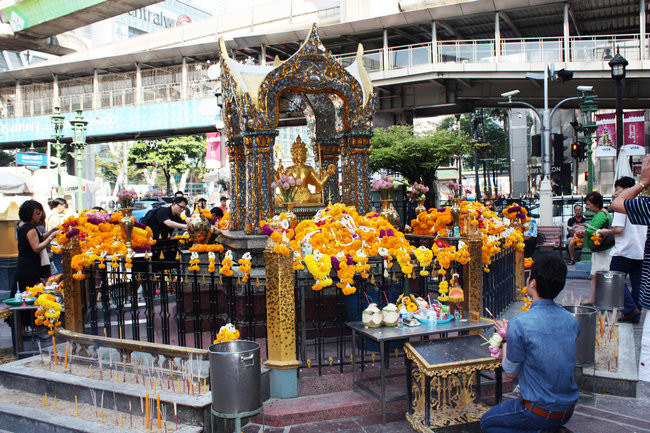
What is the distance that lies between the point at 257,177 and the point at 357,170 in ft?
6.43

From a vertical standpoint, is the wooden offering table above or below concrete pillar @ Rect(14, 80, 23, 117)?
below

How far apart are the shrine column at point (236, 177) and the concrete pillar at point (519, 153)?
50807mm

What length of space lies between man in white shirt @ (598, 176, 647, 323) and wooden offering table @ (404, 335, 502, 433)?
4302 millimetres

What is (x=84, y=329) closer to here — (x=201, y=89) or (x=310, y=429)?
(x=310, y=429)

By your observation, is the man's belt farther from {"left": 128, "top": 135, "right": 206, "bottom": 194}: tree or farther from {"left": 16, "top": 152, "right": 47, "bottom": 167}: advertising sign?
{"left": 128, "top": 135, "right": 206, "bottom": 194}: tree

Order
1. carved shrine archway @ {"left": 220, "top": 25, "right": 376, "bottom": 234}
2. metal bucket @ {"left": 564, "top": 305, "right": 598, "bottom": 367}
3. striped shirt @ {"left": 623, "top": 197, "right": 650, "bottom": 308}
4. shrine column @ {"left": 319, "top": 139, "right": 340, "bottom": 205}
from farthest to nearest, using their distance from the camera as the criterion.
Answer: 1. shrine column @ {"left": 319, "top": 139, "right": 340, "bottom": 205}
2. carved shrine archway @ {"left": 220, "top": 25, "right": 376, "bottom": 234}
3. metal bucket @ {"left": 564, "top": 305, "right": 598, "bottom": 367}
4. striped shirt @ {"left": 623, "top": 197, "right": 650, "bottom": 308}

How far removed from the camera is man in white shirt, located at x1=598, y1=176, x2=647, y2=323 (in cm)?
830

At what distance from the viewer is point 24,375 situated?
6398mm

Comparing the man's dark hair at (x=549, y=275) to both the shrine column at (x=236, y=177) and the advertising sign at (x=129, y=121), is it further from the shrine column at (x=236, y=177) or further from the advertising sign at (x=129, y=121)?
the advertising sign at (x=129, y=121)

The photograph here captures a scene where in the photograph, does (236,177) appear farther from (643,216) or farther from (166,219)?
(643,216)

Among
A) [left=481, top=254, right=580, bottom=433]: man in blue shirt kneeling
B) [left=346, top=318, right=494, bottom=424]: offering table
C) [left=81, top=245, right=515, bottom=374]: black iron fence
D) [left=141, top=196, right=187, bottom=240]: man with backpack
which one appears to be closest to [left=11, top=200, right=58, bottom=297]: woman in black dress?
[left=81, top=245, right=515, bottom=374]: black iron fence

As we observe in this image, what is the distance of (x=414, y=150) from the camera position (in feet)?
81.3

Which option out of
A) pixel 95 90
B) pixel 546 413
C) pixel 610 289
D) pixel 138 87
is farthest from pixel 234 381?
pixel 95 90

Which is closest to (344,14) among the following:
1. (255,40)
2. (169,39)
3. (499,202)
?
(255,40)
